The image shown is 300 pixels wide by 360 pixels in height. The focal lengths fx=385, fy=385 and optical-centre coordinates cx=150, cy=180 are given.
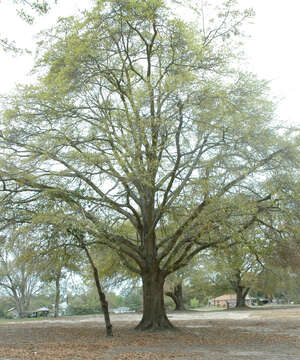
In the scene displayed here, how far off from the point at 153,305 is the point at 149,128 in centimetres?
733

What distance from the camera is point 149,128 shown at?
A: 1182cm

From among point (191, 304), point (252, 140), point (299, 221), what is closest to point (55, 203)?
point (252, 140)

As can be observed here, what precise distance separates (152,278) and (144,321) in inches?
65.9

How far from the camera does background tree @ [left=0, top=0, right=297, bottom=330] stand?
11906mm

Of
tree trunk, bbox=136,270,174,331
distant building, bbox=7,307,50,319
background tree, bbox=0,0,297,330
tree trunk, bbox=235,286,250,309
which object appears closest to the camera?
background tree, bbox=0,0,297,330

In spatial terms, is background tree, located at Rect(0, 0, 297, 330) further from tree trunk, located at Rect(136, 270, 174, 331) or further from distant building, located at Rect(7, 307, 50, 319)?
distant building, located at Rect(7, 307, 50, 319)

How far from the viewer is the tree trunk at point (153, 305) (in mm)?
14898

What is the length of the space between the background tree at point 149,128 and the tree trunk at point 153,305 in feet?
7.18

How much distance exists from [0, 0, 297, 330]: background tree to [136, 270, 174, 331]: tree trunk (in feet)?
7.18

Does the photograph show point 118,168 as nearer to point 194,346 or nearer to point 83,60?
point 83,60

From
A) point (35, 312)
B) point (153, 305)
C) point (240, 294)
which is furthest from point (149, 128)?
point (35, 312)

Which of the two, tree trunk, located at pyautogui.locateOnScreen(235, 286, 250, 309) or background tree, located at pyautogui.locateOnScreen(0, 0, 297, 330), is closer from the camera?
background tree, located at pyautogui.locateOnScreen(0, 0, 297, 330)

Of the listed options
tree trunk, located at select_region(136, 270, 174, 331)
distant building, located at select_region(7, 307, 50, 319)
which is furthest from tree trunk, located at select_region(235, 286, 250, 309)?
tree trunk, located at select_region(136, 270, 174, 331)

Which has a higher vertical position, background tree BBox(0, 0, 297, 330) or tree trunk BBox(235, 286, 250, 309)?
background tree BBox(0, 0, 297, 330)
